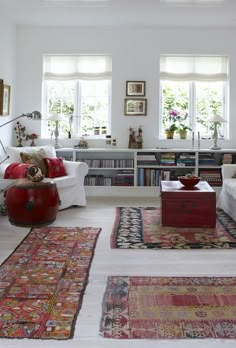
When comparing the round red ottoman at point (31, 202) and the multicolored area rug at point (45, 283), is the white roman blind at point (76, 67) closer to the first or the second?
the round red ottoman at point (31, 202)

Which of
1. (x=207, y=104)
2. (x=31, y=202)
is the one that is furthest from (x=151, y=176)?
(x=31, y=202)

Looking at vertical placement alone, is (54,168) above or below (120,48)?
below

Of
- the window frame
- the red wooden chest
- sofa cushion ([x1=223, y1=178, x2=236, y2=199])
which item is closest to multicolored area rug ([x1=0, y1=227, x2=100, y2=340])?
the red wooden chest

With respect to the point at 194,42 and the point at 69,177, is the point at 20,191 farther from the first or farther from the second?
the point at 194,42

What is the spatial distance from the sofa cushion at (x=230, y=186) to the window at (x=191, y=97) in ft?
5.88

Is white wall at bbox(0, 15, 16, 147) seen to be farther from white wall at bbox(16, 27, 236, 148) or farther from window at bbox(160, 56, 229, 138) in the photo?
window at bbox(160, 56, 229, 138)

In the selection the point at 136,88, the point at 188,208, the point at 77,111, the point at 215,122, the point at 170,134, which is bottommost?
the point at 188,208

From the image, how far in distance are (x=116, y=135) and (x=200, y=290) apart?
14.9 ft

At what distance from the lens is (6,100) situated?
638 centimetres

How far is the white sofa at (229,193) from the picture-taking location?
5.06 metres

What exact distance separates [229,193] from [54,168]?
7.83ft

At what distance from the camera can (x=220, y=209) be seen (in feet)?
18.9

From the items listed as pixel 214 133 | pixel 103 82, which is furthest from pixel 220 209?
pixel 103 82

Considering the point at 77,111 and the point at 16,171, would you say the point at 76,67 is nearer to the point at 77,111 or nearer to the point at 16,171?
the point at 77,111
